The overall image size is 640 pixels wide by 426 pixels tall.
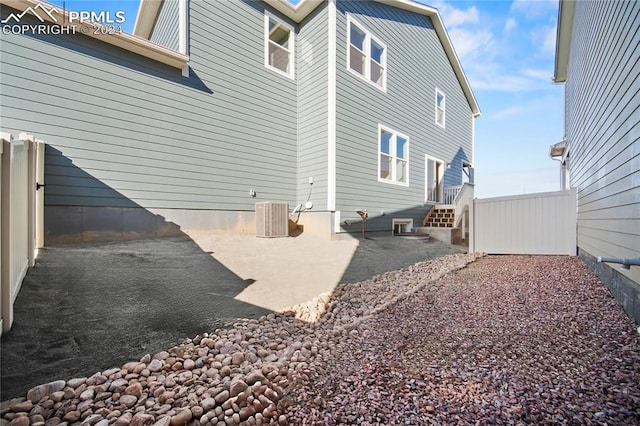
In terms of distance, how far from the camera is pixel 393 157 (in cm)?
960

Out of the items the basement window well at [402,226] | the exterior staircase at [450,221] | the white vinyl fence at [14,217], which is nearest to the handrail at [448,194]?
the exterior staircase at [450,221]

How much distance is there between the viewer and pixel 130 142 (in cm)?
577

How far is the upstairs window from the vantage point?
27.2 feet

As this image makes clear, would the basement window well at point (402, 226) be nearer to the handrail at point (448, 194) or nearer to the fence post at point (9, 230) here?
the handrail at point (448, 194)

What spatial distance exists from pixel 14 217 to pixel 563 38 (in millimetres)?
11891

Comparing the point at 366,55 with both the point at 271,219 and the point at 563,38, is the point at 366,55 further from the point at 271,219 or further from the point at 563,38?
the point at 271,219

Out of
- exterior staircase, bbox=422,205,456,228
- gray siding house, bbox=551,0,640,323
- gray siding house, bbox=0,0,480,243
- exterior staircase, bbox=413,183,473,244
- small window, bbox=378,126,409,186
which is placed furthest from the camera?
exterior staircase, bbox=422,205,456,228

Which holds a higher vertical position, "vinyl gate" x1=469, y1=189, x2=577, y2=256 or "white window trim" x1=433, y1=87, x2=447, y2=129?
"white window trim" x1=433, y1=87, x2=447, y2=129

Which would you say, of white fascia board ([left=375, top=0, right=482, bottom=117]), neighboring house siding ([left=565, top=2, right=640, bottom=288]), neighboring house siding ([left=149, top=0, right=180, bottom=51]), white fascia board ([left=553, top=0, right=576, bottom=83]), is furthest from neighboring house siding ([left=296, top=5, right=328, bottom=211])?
white fascia board ([left=553, top=0, right=576, bottom=83])

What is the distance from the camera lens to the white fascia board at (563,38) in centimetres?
706

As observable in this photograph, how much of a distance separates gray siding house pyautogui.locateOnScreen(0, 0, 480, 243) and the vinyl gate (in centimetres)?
279

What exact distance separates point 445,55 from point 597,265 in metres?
11.1

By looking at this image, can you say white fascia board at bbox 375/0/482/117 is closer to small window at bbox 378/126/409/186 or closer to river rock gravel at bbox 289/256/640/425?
small window at bbox 378/126/409/186

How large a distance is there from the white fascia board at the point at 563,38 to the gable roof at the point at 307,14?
397cm
